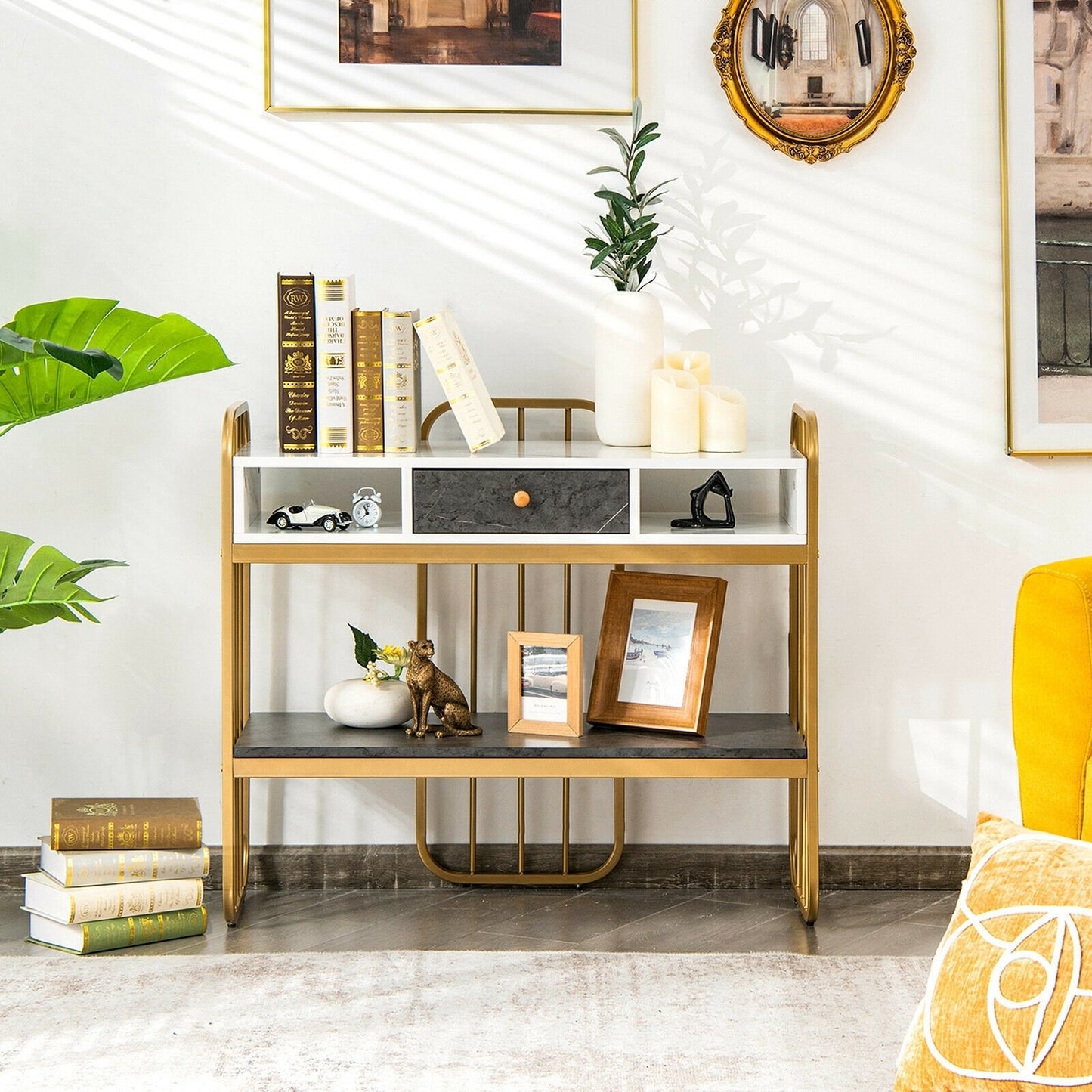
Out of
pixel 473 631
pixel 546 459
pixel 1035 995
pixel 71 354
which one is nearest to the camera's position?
pixel 1035 995

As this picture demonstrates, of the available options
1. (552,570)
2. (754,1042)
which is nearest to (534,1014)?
(754,1042)

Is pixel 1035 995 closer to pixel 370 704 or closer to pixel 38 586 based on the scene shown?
pixel 370 704

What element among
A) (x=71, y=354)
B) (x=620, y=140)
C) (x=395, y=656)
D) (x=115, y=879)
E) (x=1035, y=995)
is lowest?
(x=115, y=879)

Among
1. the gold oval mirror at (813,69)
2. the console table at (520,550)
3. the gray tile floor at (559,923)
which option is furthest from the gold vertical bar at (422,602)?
the gold oval mirror at (813,69)

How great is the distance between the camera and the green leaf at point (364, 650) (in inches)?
93.4

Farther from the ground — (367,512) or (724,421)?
(724,421)

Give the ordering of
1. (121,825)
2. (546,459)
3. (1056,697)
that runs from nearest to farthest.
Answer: (1056,697), (546,459), (121,825)

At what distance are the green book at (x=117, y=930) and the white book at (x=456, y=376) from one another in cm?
102

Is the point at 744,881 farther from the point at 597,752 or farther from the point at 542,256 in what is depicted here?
the point at 542,256

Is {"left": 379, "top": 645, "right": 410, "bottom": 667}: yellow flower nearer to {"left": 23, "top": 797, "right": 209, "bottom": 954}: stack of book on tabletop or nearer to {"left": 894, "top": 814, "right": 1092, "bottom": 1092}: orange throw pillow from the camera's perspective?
{"left": 23, "top": 797, "right": 209, "bottom": 954}: stack of book on tabletop

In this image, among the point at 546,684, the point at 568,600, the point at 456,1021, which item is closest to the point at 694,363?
the point at 568,600

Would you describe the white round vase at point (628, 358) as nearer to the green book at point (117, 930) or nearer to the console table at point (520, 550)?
the console table at point (520, 550)

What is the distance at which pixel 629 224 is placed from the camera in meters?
2.30

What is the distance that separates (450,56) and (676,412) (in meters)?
0.87
